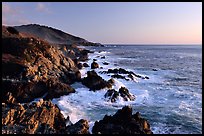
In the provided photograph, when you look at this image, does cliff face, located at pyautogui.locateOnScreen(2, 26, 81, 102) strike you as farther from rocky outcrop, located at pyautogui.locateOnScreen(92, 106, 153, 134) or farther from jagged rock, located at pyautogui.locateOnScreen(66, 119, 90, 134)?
jagged rock, located at pyautogui.locateOnScreen(66, 119, 90, 134)

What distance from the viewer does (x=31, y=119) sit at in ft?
39.8

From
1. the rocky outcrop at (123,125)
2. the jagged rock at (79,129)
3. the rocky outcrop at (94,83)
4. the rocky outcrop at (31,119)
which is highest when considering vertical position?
the rocky outcrop at (94,83)

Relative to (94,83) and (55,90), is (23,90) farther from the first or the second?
(94,83)

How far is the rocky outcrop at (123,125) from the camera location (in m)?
12.8

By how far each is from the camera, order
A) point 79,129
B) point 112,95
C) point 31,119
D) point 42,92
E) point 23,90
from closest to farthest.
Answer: point 79,129
point 31,119
point 23,90
point 42,92
point 112,95

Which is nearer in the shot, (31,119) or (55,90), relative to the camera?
(31,119)

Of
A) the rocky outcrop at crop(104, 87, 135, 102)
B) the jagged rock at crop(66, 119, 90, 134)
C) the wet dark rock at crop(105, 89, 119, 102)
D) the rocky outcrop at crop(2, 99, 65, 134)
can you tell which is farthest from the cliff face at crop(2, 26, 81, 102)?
the jagged rock at crop(66, 119, 90, 134)

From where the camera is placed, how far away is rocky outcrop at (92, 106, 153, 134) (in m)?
12.8

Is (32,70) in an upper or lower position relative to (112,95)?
upper

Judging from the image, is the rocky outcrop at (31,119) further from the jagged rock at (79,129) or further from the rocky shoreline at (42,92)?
the jagged rock at (79,129)

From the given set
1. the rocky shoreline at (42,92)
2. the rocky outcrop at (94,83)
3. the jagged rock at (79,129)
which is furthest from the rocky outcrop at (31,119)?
the rocky outcrop at (94,83)

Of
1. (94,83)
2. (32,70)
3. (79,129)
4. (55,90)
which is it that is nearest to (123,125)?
(79,129)

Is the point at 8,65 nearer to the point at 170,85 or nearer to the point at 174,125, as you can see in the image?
the point at 174,125

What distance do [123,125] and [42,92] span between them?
11301 mm
